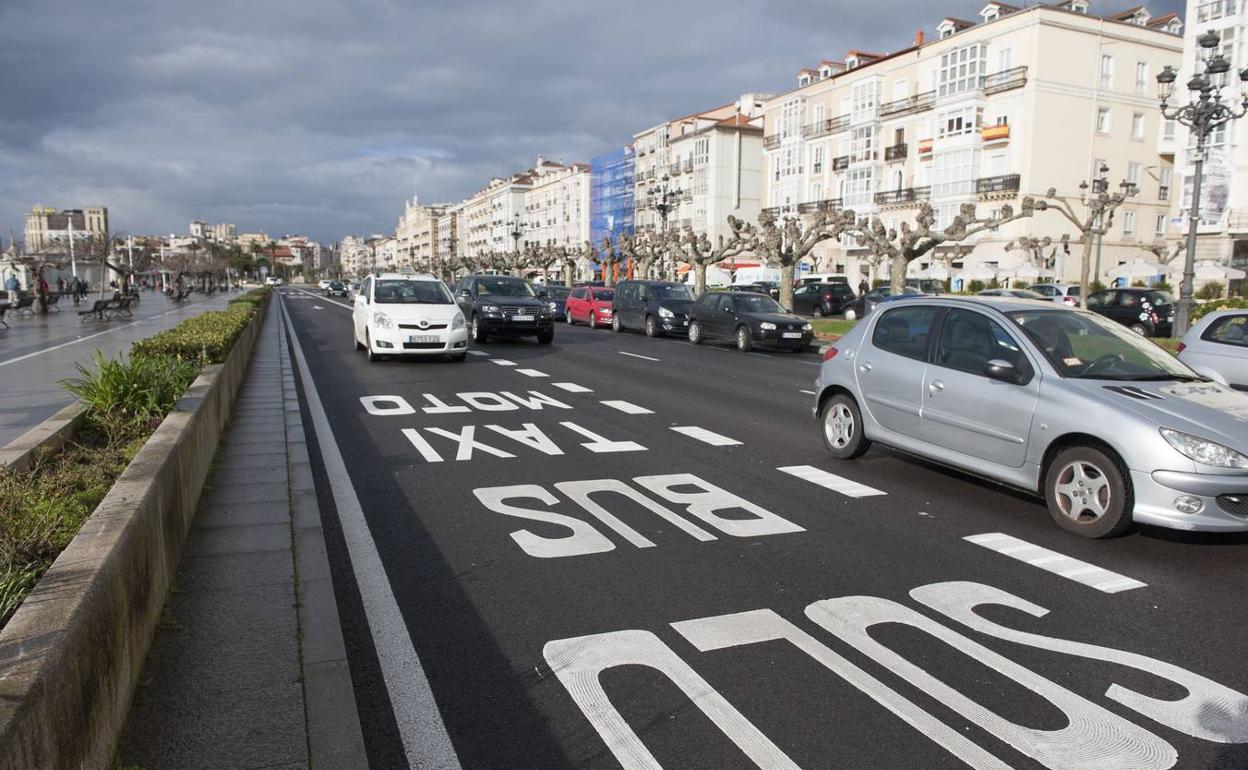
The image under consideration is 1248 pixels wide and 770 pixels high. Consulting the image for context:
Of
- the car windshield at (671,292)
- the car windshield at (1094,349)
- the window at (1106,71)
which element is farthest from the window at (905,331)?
the window at (1106,71)

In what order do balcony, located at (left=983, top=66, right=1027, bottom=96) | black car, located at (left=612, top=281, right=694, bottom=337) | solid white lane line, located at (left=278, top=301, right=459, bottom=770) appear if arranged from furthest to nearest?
balcony, located at (left=983, top=66, right=1027, bottom=96) < black car, located at (left=612, top=281, right=694, bottom=337) < solid white lane line, located at (left=278, top=301, right=459, bottom=770)

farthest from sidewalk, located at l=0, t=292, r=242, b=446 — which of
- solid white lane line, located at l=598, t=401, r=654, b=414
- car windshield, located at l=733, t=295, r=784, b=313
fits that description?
car windshield, located at l=733, t=295, r=784, b=313

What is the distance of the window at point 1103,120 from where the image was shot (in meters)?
48.1

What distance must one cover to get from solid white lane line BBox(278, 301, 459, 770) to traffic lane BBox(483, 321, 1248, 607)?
360cm

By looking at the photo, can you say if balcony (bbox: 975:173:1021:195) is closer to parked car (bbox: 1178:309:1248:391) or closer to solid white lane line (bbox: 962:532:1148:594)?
parked car (bbox: 1178:309:1248:391)

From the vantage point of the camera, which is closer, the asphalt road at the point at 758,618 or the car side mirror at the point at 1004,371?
the asphalt road at the point at 758,618

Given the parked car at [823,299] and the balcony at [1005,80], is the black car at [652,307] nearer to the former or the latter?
the parked car at [823,299]

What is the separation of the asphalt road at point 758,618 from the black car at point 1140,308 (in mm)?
22343

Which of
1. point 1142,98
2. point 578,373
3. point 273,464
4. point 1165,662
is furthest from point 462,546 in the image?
point 1142,98

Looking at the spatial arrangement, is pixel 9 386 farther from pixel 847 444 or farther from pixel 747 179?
pixel 747 179

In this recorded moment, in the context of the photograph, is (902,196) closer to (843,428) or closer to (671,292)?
(671,292)

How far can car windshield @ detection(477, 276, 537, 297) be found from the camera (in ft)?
72.9

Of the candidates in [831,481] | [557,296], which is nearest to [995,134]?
[557,296]

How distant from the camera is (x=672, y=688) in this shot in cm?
352
